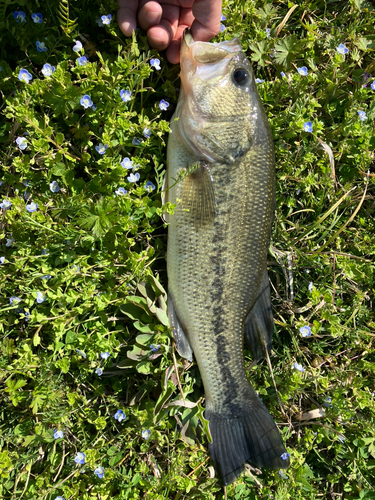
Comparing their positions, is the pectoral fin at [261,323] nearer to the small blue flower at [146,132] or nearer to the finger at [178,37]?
the small blue flower at [146,132]

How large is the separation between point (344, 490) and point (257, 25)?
3667 millimetres

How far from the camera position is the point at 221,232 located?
101 inches

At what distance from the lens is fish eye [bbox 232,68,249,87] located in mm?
2584

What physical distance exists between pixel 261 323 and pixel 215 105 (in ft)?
5.05

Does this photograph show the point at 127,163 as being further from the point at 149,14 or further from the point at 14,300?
the point at 14,300

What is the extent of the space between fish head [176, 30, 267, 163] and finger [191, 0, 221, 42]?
167 millimetres

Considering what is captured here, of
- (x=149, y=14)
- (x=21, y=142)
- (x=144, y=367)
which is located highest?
(x=149, y=14)

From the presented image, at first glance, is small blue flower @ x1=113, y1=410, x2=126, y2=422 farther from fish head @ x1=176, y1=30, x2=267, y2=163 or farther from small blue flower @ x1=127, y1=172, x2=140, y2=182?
fish head @ x1=176, y1=30, x2=267, y2=163

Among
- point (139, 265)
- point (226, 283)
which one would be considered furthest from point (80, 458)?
point (226, 283)

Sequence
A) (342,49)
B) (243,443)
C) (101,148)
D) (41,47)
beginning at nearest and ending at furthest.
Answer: (41,47), (101,148), (243,443), (342,49)

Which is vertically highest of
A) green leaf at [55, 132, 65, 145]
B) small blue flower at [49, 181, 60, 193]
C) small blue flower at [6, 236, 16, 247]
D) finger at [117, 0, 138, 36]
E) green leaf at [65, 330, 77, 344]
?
finger at [117, 0, 138, 36]

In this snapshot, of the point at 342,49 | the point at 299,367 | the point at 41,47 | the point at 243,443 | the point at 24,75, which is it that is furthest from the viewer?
the point at 342,49

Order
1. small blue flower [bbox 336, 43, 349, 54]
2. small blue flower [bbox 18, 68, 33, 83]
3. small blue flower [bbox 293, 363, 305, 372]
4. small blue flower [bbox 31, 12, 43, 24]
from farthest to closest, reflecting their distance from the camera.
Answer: small blue flower [bbox 336, 43, 349, 54] < small blue flower [bbox 293, 363, 305, 372] < small blue flower [bbox 31, 12, 43, 24] < small blue flower [bbox 18, 68, 33, 83]

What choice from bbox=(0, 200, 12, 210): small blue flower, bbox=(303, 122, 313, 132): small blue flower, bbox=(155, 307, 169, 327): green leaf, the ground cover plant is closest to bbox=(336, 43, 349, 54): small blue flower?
the ground cover plant
